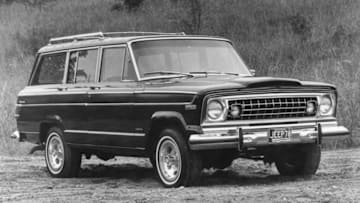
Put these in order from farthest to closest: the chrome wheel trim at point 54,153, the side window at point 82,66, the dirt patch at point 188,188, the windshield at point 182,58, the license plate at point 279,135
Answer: the chrome wheel trim at point 54,153, the side window at point 82,66, the windshield at point 182,58, the license plate at point 279,135, the dirt patch at point 188,188

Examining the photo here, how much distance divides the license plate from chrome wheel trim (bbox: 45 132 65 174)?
350 centimetres

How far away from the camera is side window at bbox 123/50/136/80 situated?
383 inches

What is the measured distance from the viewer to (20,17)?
125 ft

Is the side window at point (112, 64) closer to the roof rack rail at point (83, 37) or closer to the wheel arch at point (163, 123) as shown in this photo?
the roof rack rail at point (83, 37)

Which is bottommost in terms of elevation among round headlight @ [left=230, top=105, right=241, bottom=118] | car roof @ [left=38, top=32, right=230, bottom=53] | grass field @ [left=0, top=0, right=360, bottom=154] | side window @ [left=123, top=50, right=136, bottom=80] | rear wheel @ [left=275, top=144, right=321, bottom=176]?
rear wheel @ [left=275, top=144, right=321, bottom=176]

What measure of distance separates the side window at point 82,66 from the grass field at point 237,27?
749 cm

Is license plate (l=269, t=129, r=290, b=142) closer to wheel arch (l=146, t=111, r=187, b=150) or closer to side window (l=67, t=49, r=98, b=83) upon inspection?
wheel arch (l=146, t=111, r=187, b=150)

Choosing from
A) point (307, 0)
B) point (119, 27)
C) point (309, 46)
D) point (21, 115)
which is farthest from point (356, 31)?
point (21, 115)

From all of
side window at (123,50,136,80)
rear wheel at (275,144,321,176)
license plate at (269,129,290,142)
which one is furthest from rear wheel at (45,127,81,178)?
license plate at (269,129,290,142)

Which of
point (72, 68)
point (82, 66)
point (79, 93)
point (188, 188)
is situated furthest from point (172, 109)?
point (72, 68)

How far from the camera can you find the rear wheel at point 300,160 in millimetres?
9688

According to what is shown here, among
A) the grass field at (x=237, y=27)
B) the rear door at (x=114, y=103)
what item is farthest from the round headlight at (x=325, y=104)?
the grass field at (x=237, y=27)

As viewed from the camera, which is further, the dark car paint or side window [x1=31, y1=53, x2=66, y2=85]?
side window [x1=31, y1=53, x2=66, y2=85]

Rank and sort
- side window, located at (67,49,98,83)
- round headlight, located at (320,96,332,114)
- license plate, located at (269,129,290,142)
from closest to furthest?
license plate, located at (269,129,290,142), round headlight, located at (320,96,332,114), side window, located at (67,49,98,83)
